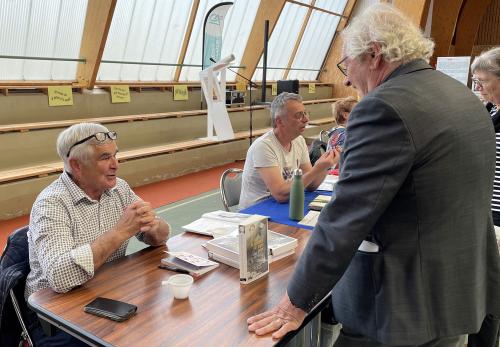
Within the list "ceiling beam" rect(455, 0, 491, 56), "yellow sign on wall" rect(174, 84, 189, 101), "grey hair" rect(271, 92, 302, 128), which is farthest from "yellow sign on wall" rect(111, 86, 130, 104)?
"ceiling beam" rect(455, 0, 491, 56)

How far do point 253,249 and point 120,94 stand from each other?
17.8 feet

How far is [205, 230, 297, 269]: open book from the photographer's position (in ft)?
5.26

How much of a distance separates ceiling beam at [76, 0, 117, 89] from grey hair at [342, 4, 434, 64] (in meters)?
4.95

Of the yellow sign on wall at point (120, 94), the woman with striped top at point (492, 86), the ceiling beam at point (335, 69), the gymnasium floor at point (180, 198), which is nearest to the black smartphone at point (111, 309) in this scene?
the woman with striped top at point (492, 86)

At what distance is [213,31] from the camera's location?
21.9ft

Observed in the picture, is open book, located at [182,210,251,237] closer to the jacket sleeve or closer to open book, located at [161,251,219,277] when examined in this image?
open book, located at [161,251,219,277]

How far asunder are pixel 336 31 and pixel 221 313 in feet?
37.0

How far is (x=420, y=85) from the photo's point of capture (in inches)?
38.9

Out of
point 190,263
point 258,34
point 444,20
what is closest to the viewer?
point 190,263

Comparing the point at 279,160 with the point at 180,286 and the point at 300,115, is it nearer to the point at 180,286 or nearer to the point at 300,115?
the point at 300,115

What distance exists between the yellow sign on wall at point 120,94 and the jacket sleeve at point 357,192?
5695mm

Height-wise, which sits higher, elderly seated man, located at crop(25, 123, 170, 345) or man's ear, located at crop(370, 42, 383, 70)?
man's ear, located at crop(370, 42, 383, 70)

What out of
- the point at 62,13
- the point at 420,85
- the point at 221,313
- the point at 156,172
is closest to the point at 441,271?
the point at 420,85

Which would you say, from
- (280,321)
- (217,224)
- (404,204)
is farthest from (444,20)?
(280,321)
